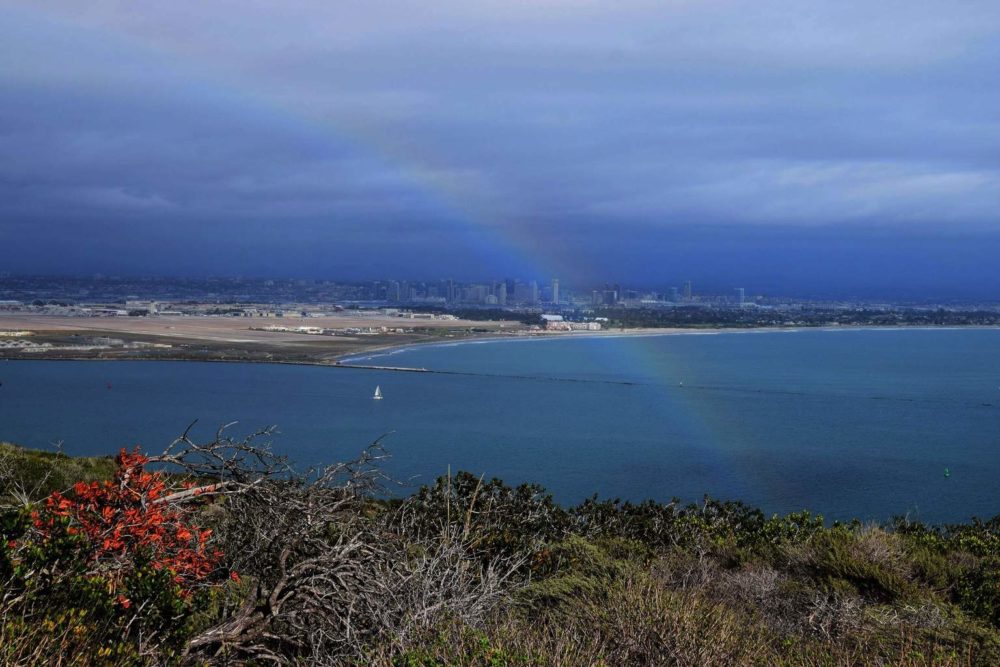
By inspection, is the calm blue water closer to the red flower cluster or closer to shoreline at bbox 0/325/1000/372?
shoreline at bbox 0/325/1000/372

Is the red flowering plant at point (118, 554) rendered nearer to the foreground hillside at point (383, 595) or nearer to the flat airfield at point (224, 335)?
the foreground hillside at point (383, 595)

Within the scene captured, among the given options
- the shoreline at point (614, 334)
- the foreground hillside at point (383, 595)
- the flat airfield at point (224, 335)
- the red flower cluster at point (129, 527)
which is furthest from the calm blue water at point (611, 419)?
the red flower cluster at point (129, 527)

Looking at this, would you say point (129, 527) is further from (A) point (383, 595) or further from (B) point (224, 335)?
(B) point (224, 335)

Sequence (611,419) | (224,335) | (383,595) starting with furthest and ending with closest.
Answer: (224,335) < (611,419) < (383,595)

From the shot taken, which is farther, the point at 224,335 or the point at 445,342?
the point at 445,342

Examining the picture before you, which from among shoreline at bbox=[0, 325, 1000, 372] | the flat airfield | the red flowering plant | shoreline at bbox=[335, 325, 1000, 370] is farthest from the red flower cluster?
the flat airfield

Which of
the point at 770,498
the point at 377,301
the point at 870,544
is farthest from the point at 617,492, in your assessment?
the point at 377,301

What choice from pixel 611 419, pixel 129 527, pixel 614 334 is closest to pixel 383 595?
pixel 129 527
